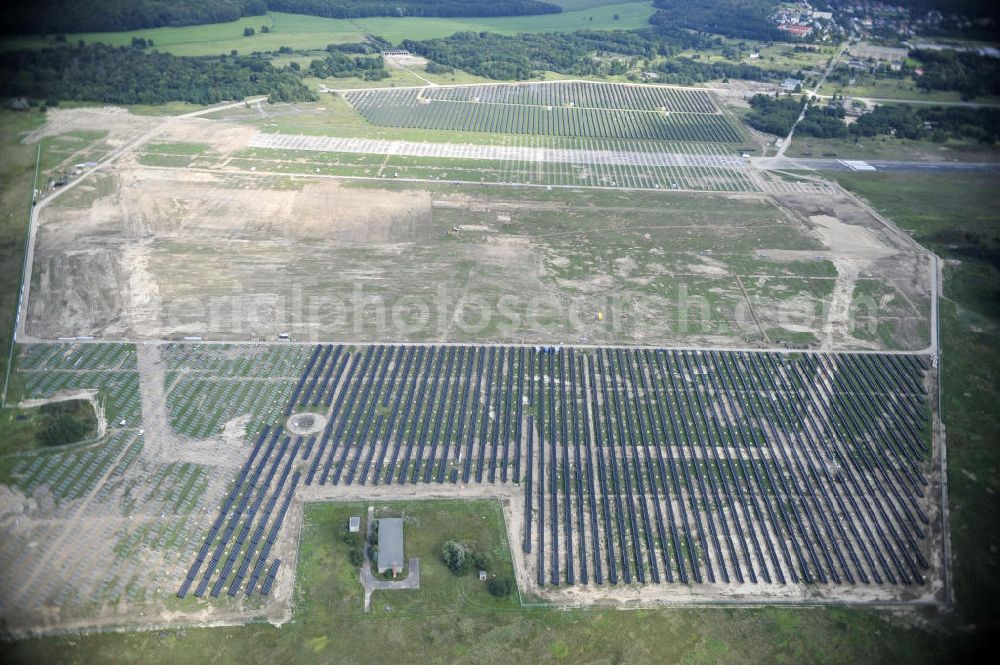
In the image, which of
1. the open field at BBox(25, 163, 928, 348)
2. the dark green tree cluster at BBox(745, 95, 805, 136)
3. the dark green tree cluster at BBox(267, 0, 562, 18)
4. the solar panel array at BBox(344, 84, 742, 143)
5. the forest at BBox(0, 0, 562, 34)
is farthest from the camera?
the dark green tree cluster at BBox(267, 0, 562, 18)

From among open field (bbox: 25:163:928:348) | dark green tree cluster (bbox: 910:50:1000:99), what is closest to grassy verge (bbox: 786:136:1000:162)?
open field (bbox: 25:163:928:348)

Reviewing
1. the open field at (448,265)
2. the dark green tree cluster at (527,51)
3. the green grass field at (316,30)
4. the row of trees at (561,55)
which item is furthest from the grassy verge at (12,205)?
the row of trees at (561,55)

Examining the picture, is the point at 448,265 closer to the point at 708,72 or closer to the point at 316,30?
the point at 708,72

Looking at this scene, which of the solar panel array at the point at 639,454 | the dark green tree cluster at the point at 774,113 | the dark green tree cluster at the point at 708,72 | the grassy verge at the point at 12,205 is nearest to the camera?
the solar panel array at the point at 639,454

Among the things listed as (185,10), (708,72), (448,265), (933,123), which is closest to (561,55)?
(708,72)

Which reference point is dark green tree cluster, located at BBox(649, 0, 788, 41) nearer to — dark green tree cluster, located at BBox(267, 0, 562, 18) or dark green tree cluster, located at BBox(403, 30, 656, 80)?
dark green tree cluster, located at BBox(403, 30, 656, 80)

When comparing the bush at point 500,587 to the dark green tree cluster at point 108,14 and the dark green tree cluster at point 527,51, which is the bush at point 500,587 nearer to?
the dark green tree cluster at point 527,51
